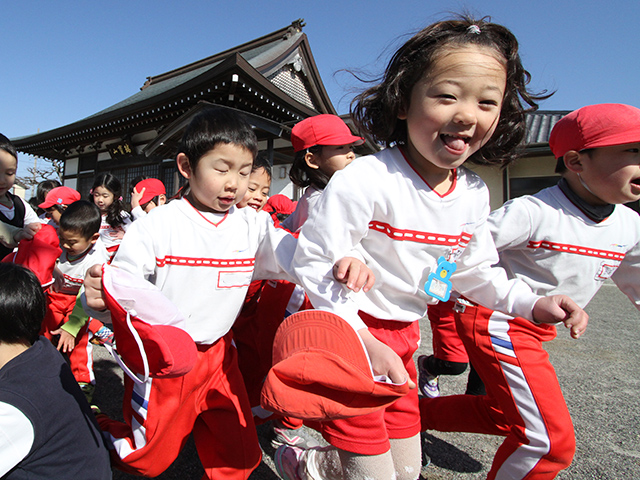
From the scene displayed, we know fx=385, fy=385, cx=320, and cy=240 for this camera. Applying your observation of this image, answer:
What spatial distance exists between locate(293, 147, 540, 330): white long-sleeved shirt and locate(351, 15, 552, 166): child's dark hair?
0.44 ft

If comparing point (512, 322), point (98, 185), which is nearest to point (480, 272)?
point (512, 322)

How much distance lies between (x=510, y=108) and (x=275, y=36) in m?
13.4

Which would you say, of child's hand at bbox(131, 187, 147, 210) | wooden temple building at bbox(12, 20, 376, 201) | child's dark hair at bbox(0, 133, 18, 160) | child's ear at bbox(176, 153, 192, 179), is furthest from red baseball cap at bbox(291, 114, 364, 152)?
wooden temple building at bbox(12, 20, 376, 201)

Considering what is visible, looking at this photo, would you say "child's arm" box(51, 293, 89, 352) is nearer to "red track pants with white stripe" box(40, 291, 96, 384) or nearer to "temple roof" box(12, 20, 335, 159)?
"red track pants with white stripe" box(40, 291, 96, 384)

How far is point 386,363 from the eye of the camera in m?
0.90

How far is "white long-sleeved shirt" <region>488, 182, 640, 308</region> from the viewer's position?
1612 mm

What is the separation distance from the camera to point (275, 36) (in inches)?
511

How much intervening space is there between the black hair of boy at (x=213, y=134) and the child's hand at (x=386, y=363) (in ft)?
2.88

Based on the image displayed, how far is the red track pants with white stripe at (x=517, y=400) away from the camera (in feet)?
4.49

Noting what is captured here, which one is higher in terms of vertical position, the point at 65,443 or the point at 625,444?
the point at 65,443

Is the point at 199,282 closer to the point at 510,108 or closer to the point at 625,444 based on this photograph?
the point at 510,108

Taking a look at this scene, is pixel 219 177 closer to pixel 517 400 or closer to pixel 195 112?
pixel 517 400

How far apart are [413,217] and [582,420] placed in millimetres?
2040

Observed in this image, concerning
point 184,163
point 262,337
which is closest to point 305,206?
point 262,337
